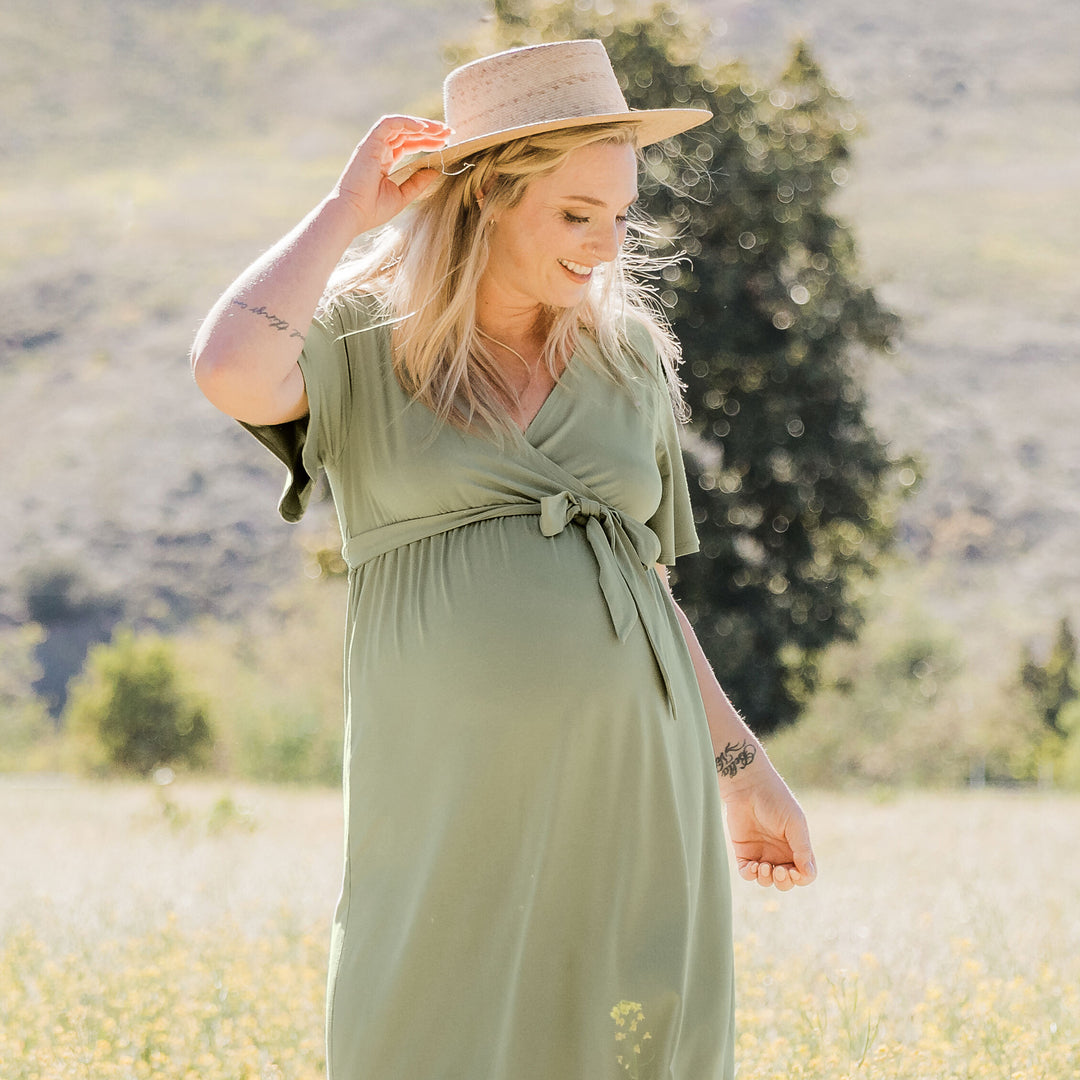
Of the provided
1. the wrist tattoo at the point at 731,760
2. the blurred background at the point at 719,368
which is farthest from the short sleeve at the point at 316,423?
the blurred background at the point at 719,368

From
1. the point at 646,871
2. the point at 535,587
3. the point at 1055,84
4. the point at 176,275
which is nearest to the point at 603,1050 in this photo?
the point at 646,871

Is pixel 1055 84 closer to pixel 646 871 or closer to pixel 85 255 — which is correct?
pixel 85 255

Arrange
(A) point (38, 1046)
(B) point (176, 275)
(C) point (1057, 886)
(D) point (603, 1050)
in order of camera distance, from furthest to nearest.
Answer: (B) point (176, 275)
(C) point (1057, 886)
(A) point (38, 1046)
(D) point (603, 1050)

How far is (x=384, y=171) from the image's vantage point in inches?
97.4

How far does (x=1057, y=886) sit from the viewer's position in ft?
24.1

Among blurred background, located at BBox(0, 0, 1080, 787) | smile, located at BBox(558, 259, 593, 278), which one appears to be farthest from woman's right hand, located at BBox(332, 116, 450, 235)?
blurred background, located at BBox(0, 0, 1080, 787)

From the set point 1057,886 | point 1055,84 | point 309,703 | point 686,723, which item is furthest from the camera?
point 1055,84

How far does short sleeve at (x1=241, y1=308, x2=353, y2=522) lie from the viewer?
237 cm

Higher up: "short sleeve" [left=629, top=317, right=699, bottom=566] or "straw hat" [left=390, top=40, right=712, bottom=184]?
"straw hat" [left=390, top=40, right=712, bottom=184]

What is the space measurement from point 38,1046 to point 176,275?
70762 mm

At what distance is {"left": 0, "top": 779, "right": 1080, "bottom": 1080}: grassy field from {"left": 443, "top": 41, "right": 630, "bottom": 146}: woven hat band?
2276mm

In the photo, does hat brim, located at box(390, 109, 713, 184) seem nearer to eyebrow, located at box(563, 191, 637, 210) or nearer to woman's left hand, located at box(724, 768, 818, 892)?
eyebrow, located at box(563, 191, 637, 210)

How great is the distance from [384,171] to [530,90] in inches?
11.5

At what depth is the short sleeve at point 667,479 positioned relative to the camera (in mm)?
2801
